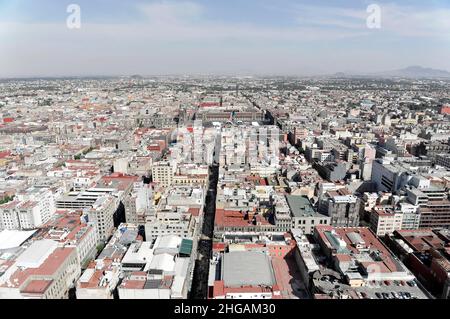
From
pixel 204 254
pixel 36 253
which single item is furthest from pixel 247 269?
pixel 36 253

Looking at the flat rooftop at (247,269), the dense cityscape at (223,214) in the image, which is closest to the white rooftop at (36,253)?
the dense cityscape at (223,214)

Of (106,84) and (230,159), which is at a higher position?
(106,84)

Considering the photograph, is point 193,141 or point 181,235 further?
point 193,141

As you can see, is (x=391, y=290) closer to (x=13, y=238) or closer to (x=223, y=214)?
(x=223, y=214)

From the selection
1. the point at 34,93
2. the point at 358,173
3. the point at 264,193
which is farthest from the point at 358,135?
the point at 34,93

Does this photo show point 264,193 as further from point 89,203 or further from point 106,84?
point 106,84
